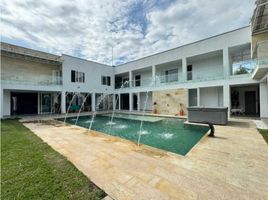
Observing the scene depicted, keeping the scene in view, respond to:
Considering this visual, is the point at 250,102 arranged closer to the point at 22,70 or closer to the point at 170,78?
the point at 170,78

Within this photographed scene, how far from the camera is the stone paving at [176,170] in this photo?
2580 mm

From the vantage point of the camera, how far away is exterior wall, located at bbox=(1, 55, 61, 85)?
44.9 feet

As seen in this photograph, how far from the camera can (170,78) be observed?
1647cm

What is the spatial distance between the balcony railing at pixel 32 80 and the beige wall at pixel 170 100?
464 inches

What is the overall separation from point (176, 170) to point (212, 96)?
13.6m

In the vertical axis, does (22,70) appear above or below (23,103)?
above

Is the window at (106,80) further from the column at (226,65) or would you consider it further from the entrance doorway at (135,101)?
the column at (226,65)

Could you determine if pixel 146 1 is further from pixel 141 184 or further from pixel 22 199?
pixel 22 199

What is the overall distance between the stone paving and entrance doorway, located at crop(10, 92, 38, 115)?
593 inches

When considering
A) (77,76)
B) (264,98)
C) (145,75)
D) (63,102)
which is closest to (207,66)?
(264,98)

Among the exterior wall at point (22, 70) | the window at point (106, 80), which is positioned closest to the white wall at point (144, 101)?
the window at point (106, 80)

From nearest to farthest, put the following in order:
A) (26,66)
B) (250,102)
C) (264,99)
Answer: (264,99) < (250,102) < (26,66)

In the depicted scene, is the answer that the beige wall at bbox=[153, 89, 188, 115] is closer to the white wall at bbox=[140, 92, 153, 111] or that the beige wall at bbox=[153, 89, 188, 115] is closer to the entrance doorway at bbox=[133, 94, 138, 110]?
the white wall at bbox=[140, 92, 153, 111]

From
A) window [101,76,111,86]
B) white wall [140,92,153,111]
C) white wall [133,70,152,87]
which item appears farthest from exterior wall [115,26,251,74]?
window [101,76,111,86]
